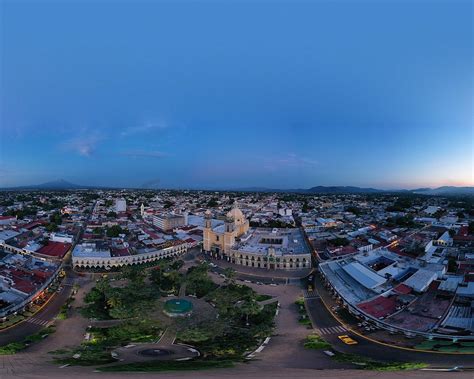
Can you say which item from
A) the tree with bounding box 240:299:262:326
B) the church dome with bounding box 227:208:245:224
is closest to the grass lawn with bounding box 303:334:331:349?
the tree with bounding box 240:299:262:326

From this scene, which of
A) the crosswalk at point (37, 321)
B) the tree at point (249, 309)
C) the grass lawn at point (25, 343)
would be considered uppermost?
the tree at point (249, 309)

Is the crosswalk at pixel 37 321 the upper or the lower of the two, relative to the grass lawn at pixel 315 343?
lower

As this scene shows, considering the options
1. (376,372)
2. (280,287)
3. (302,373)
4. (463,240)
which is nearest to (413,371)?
(376,372)

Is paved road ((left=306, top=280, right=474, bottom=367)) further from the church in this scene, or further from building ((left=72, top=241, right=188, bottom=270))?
building ((left=72, top=241, right=188, bottom=270))

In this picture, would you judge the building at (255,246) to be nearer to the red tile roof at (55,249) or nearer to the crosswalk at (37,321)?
the red tile roof at (55,249)

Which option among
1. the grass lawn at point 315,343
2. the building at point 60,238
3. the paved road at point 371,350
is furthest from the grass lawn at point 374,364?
the building at point 60,238
